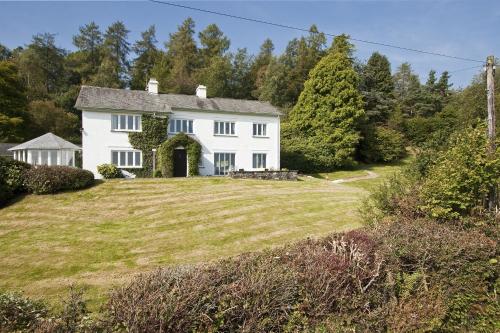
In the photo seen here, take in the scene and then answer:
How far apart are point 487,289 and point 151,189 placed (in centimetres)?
1826

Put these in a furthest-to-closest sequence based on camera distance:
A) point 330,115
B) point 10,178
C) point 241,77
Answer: point 241,77 → point 330,115 → point 10,178

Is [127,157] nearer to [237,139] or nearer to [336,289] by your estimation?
[237,139]

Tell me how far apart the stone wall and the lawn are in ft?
13.7

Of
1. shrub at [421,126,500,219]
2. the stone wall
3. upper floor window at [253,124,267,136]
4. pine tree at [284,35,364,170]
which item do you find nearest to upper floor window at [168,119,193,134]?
the stone wall

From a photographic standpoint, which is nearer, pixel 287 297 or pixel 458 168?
pixel 287 297

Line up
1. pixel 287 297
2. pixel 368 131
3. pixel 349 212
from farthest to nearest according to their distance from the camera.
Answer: pixel 368 131
pixel 349 212
pixel 287 297

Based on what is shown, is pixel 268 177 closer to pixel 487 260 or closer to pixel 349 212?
pixel 349 212

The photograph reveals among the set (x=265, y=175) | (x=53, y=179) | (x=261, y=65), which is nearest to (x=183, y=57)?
(x=261, y=65)

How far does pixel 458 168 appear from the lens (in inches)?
360

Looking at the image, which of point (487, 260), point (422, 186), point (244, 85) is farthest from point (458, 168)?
point (244, 85)

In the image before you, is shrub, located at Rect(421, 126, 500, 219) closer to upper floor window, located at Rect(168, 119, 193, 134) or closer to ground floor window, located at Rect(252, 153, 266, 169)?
ground floor window, located at Rect(252, 153, 266, 169)

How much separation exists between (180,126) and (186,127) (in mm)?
550

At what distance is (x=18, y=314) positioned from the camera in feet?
14.9

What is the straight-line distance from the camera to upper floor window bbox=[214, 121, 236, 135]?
30.7 m
